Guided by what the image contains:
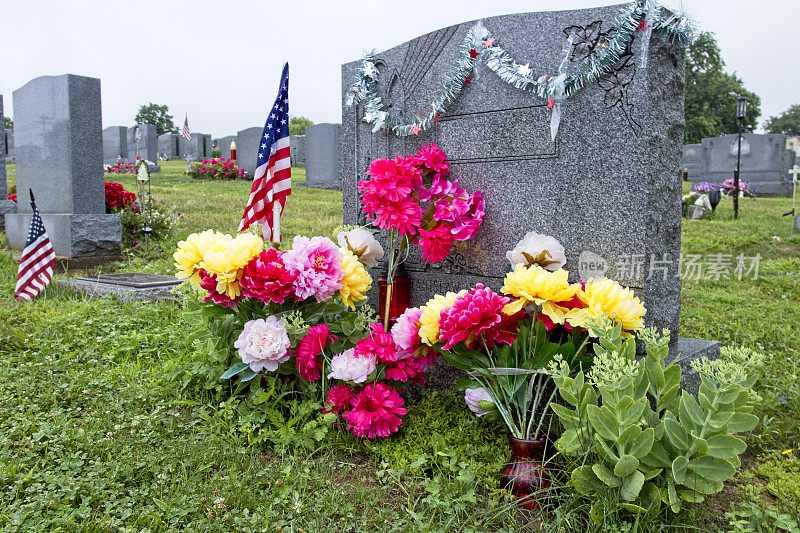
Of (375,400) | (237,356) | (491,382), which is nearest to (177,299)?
(237,356)

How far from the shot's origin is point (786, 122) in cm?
5616

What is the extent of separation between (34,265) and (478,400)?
13.2 ft

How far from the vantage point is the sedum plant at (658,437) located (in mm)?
1749

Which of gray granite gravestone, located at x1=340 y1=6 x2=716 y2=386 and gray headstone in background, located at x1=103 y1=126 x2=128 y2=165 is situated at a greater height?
gray headstone in background, located at x1=103 y1=126 x2=128 y2=165

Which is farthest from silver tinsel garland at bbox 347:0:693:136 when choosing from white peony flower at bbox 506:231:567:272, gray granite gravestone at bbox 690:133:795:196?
gray granite gravestone at bbox 690:133:795:196

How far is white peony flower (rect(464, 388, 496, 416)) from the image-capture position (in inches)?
96.2

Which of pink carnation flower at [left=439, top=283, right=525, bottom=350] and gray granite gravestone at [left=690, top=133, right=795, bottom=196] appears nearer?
pink carnation flower at [left=439, top=283, right=525, bottom=350]

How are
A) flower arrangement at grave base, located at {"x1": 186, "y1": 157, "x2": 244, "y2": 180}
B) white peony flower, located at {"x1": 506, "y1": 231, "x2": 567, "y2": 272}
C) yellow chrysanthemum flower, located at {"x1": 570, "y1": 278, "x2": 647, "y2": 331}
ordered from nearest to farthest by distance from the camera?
yellow chrysanthemum flower, located at {"x1": 570, "y1": 278, "x2": 647, "y2": 331}, white peony flower, located at {"x1": 506, "y1": 231, "x2": 567, "y2": 272}, flower arrangement at grave base, located at {"x1": 186, "y1": 157, "x2": 244, "y2": 180}

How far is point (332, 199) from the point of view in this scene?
1210 cm

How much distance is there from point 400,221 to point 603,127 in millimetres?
989

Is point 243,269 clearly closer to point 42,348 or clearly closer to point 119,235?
point 42,348

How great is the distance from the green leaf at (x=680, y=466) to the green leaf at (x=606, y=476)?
16 centimetres

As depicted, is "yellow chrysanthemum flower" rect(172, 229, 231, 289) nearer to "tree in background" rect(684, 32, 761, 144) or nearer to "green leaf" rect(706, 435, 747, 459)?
"green leaf" rect(706, 435, 747, 459)

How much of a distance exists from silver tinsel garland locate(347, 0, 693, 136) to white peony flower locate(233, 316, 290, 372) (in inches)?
52.2
